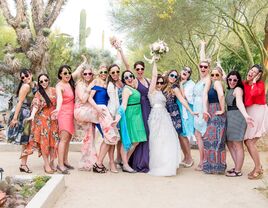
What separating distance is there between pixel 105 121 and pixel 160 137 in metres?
0.99

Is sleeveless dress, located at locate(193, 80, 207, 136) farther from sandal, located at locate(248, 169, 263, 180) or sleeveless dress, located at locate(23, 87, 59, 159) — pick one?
sleeveless dress, located at locate(23, 87, 59, 159)

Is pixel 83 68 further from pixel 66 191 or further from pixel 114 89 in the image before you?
pixel 66 191

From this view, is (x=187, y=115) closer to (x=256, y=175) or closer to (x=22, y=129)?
(x=256, y=175)

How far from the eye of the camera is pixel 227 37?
80.6ft

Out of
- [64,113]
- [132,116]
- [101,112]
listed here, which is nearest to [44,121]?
[64,113]

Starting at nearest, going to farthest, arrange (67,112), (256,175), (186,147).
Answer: (256,175), (67,112), (186,147)

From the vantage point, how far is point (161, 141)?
786 cm

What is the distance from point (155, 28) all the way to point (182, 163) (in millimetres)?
8563

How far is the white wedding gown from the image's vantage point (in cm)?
773

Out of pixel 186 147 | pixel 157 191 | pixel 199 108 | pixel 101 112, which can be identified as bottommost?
pixel 157 191

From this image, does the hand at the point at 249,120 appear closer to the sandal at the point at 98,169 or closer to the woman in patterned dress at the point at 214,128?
the woman in patterned dress at the point at 214,128

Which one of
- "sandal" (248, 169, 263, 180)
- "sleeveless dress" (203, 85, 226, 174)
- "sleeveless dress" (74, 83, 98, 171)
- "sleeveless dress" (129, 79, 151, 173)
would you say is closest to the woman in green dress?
"sleeveless dress" (129, 79, 151, 173)

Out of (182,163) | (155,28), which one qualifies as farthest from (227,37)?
(182,163)

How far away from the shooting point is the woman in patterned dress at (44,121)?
7.62 meters
